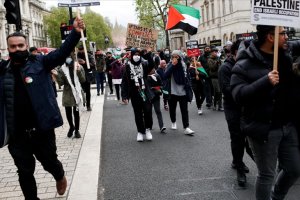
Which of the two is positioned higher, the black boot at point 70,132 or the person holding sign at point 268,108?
the person holding sign at point 268,108

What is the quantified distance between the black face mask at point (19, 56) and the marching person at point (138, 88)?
3.88m

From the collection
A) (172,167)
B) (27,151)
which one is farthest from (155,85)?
(27,151)

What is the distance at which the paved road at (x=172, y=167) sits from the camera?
4.72 meters

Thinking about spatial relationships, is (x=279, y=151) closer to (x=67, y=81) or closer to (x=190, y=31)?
(x=67, y=81)

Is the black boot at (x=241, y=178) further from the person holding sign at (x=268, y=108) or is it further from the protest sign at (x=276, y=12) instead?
the protest sign at (x=276, y=12)

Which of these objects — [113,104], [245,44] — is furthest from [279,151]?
[113,104]

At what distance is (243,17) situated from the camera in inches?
1710

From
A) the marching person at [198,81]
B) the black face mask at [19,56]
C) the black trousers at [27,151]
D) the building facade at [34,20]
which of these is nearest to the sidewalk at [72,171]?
the black trousers at [27,151]

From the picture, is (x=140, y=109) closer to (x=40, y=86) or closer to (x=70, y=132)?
(x=70, y=132)

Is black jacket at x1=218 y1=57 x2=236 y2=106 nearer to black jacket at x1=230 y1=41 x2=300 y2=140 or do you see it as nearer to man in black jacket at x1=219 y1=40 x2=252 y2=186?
man in black jacket at x1=219 y1=40 x2=252 y2=186

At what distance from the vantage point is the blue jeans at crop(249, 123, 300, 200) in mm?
3402

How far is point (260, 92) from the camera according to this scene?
3.27m

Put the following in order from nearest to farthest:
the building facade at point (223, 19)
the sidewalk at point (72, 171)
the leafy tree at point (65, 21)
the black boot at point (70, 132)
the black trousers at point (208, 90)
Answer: the sidewalk at point (72, 171) < the black boot at point (70, 132) < the black trousers at point (208, 90) < the building facade at point (223, 19) < the leafy tree at point (65, 21)

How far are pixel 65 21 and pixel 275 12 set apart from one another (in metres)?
77.1
